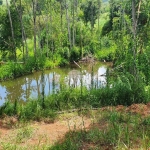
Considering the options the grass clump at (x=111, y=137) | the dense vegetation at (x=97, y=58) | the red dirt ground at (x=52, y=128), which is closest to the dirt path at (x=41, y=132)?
the red dirt ground at (x=52, y=128)

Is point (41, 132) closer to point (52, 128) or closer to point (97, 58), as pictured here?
point (52, 128)

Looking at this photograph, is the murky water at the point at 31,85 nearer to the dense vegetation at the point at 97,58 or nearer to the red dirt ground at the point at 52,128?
the dense vegetation at the point at 97,58

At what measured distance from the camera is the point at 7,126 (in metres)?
6.22

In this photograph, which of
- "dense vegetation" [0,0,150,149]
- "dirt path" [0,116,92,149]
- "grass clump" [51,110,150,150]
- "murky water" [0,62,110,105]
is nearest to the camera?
"grass clump" [51,110,150,150]

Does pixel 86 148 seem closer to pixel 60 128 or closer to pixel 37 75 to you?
pixel 60 128

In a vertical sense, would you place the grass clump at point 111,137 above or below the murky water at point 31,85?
above

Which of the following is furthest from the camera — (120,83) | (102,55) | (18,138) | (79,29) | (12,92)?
(79,29)

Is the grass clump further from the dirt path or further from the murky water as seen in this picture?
the murky water

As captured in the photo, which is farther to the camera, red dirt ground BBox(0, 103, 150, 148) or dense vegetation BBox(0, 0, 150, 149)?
dense vegetation BBox(0, 0, 150, 149)


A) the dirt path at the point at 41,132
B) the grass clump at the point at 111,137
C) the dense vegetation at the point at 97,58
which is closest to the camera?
the grass clump at the point at 111,137

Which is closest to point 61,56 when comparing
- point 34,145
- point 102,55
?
point 102,55

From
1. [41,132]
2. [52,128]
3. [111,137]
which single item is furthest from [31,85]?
[111,137]

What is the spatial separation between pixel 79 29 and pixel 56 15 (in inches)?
82.7

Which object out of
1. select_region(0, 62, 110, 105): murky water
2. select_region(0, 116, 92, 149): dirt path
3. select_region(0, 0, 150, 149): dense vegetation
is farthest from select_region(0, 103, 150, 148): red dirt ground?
select_region(0, 62, 110, 105): murky water
